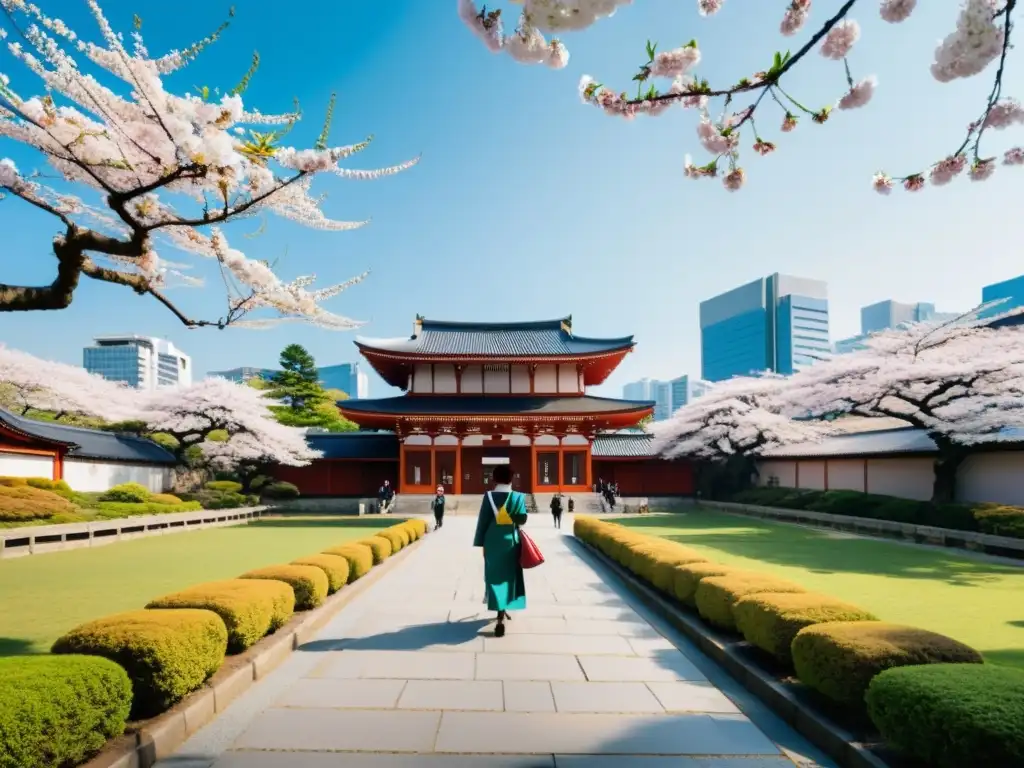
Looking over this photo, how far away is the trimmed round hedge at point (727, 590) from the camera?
6.14 m

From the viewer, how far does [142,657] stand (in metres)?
3.96

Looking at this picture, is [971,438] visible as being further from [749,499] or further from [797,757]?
[797,757]

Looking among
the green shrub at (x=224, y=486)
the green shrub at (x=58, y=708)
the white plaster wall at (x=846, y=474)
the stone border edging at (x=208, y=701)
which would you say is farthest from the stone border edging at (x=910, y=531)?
the green shrub at (x=224, y=486)

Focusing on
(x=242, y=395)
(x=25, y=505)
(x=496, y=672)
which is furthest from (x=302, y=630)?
(x=242, y=395)

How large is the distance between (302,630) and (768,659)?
4688 millimetres

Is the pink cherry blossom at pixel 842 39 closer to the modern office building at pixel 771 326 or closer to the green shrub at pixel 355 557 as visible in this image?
the green shrub at pixel 355 557

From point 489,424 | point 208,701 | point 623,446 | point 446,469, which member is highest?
point 489,424

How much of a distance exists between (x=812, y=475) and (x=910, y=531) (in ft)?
38.6

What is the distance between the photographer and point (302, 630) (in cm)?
649

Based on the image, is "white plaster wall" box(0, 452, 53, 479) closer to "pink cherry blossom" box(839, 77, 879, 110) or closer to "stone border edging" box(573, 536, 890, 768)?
"stone border edging" box(573, 536, 890, 768)

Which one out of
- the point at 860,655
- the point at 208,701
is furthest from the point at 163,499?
the point at 860,655

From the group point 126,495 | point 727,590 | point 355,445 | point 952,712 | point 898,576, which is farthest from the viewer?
point 355,445

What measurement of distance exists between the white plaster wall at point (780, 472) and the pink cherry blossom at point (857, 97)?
28.5 meters

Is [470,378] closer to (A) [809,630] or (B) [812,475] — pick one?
(B) [812,475]
